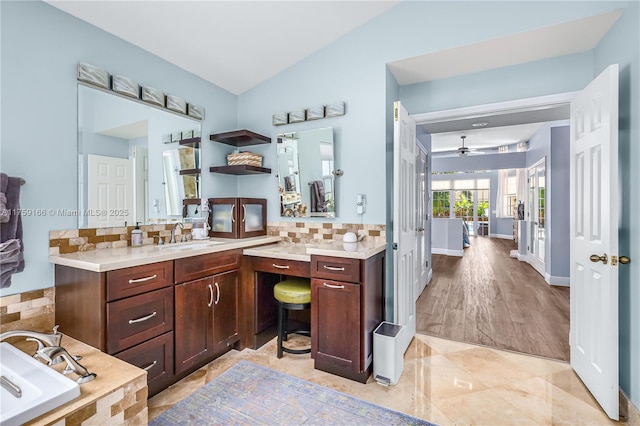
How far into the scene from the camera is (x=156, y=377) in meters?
2.02

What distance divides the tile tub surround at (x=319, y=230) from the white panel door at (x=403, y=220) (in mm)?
234

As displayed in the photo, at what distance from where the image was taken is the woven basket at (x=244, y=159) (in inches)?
122

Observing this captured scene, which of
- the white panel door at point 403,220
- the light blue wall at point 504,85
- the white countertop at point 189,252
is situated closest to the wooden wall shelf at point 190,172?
the white countertop at point 189,252

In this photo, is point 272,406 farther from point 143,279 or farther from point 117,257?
point 117,257

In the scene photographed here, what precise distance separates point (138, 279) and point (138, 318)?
0.79 ft

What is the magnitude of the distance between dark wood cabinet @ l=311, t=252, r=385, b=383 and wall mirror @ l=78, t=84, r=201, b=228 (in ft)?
4.76

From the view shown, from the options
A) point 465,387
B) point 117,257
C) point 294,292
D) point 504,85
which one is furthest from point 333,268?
point 504,85

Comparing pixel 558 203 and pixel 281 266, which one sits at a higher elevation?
pixel 558 203

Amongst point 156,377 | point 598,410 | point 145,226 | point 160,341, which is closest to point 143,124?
point 145,226

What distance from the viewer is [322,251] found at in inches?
89.4

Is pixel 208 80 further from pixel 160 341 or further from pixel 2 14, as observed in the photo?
pixel 160 341

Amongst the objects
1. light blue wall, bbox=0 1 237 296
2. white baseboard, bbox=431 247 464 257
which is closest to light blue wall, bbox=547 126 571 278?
white baseboard, bbox=431 247 464 257

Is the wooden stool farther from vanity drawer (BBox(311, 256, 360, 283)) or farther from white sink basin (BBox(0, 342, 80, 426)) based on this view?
white sink basin (BBox(0, 342, 80, 426))

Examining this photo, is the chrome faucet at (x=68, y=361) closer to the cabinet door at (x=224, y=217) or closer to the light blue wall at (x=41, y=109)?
the light blue wall at (x=41, y=109)
